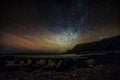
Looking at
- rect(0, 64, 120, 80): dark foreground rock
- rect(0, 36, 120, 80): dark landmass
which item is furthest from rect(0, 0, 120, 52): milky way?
rect(0, 64, 120, 80): dark foreground rock

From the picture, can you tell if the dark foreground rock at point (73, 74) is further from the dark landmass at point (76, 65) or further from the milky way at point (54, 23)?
the milky way at point (54, 23)

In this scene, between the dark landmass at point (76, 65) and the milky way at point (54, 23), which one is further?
the milky way at point (54, 23)

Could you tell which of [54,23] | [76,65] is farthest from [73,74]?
[54,23]

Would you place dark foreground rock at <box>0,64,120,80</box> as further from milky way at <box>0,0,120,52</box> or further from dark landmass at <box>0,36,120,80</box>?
milky way at <box>0,0,120,52</box>

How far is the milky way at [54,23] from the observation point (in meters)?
3.73

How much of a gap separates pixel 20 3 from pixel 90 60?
132cm

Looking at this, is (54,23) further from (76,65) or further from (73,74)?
(73,74)

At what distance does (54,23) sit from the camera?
378 cm

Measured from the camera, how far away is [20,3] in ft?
12.4

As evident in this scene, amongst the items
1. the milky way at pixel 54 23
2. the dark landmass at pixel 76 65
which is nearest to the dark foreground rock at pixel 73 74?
the dark landmass at pixel 76 65

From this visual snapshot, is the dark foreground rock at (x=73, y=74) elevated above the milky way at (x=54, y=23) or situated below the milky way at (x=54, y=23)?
below

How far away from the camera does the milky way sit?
12.2 ft

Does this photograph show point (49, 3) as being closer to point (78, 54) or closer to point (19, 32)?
point (19, 32)

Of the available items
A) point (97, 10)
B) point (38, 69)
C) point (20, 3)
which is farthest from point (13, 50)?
point (97, 10)
